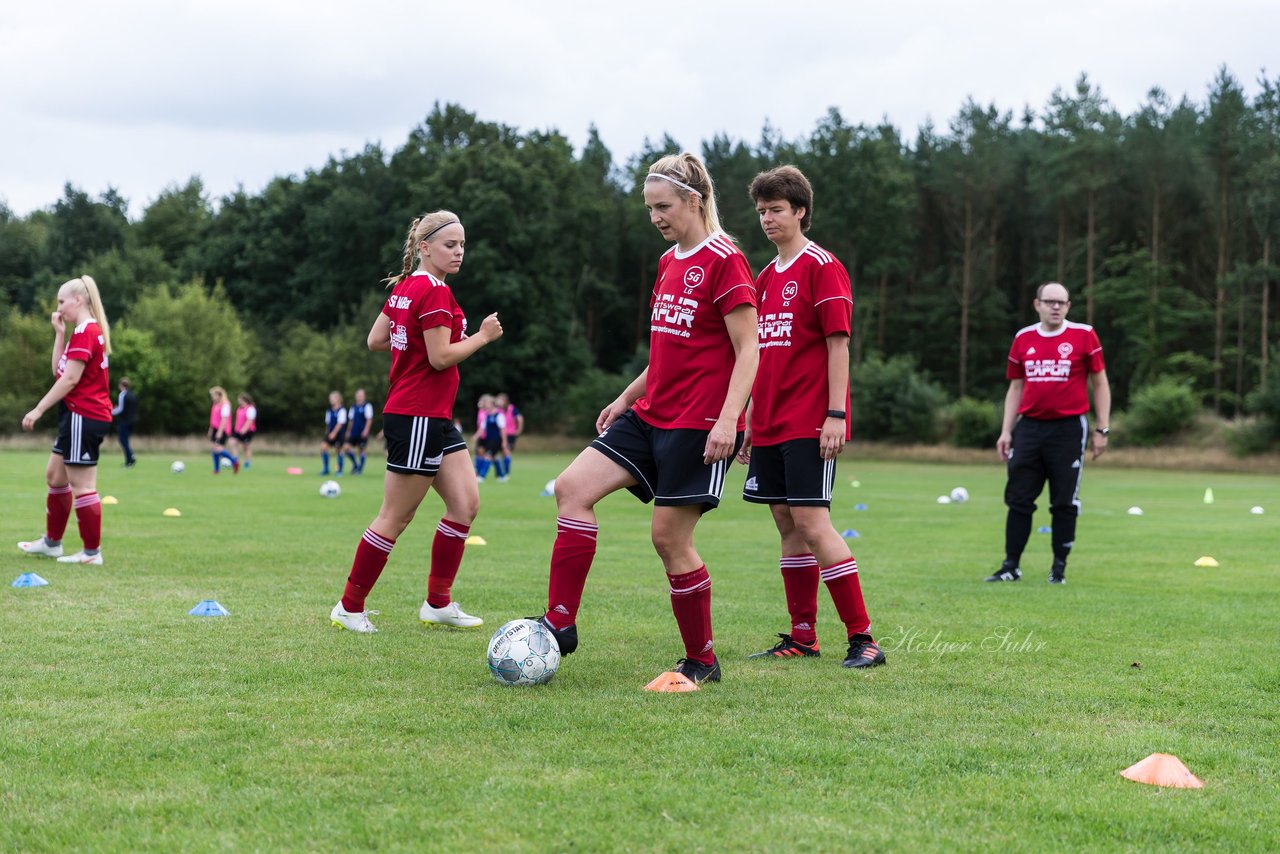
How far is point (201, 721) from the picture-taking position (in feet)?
14.4

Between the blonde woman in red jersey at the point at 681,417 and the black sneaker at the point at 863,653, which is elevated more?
the blonde woman in red jersey at the point at 681,417

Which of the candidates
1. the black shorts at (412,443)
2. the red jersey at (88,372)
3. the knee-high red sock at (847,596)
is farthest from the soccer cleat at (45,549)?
the knee-high red sock at (847,596)

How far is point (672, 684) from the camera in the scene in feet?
16.6

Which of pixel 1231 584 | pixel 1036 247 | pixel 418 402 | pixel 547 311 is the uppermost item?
pixel 1036 247

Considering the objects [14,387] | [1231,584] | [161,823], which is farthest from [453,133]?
[161,823]

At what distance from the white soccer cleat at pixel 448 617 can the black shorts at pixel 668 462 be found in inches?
74.6

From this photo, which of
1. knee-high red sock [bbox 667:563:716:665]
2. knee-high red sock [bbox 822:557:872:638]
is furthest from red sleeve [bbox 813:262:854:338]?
knee-high red sock [bbox 667:563:716:665]

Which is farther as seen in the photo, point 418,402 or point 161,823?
point 418,402

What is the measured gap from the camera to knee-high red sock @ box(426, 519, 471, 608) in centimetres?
668

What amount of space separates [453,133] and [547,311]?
12.8 metres

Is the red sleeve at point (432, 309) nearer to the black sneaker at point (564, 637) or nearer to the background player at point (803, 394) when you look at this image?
the background player at point (803, 394)

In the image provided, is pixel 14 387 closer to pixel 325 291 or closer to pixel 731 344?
pixel 325 291

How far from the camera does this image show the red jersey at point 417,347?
20.8ft

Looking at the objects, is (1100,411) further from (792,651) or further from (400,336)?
(400,336)
